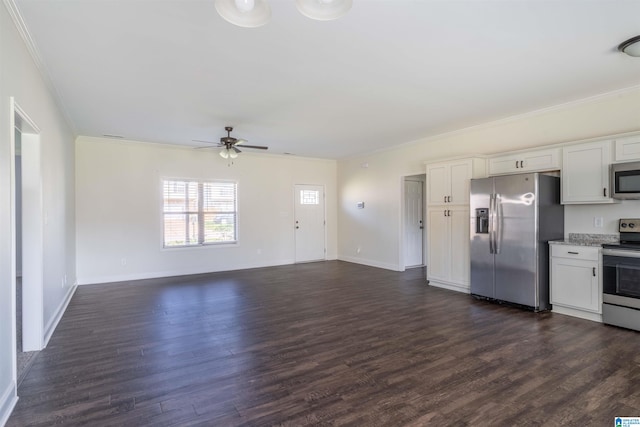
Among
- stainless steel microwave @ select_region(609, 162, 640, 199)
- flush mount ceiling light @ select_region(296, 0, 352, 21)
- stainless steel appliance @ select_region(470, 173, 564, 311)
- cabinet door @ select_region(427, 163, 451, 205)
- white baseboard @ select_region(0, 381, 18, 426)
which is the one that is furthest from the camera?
cabinet door @ select_region(427, 163, 451, 205)

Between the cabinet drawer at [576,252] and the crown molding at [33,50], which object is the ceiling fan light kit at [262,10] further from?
the cabinet drawer at [576,252]

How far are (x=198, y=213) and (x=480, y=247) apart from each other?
5.56m

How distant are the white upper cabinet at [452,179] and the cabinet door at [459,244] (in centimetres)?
21

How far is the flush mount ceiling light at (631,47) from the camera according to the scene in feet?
9.05

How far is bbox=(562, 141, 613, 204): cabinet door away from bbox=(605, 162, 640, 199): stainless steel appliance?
8cm

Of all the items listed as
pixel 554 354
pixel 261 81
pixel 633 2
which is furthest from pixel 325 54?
pixel 554 354

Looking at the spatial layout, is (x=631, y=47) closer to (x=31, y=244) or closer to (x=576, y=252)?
(x=576, y=252)

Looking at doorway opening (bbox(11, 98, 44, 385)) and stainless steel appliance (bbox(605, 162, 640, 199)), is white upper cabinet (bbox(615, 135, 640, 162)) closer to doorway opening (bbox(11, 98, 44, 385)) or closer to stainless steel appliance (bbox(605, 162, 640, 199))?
stainless steel appliance (bbox(605, 162, 640, 199))

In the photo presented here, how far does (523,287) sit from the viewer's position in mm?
4402

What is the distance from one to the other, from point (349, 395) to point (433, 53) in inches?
116

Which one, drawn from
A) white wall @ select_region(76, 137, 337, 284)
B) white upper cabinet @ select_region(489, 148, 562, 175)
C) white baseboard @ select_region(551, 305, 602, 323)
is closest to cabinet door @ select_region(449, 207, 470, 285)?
white upper cabinet @ select_region(489, 148, 562, 175)

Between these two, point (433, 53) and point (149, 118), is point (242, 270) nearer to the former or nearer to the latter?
point (149, 118)

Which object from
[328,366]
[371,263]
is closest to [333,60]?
[328,366]

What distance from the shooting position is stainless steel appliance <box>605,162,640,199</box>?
3.63 metres
